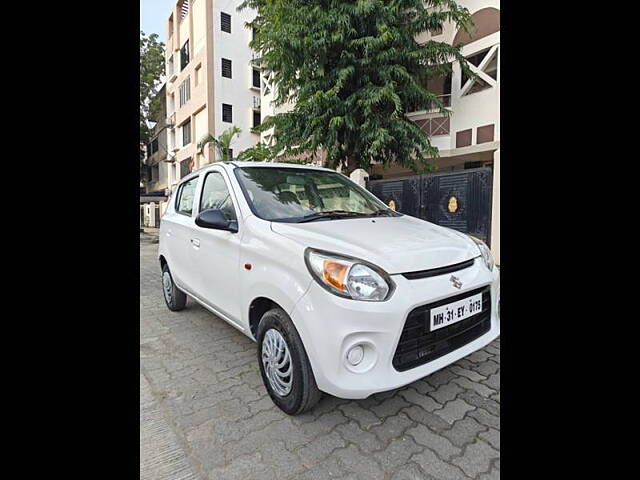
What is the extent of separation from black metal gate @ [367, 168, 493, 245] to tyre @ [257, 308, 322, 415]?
234 inches

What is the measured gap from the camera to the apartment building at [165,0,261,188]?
746 inches

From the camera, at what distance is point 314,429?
197 centimetres

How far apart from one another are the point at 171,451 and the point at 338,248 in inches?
55.5

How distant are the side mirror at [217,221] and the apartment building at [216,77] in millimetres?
16586

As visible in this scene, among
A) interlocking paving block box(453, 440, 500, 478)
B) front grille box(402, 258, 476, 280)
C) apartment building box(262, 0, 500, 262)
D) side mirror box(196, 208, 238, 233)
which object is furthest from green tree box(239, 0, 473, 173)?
interlocking paving block box(453, 440, 500, 478)

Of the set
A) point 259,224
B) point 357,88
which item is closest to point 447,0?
point 357,88

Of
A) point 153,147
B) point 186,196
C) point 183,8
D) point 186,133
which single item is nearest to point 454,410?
point 186,196

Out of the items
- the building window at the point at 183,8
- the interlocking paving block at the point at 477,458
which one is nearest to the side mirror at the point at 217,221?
the interlocking paving block at the point at 477,458

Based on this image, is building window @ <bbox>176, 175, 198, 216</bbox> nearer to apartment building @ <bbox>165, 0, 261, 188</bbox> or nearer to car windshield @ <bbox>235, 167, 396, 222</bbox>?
car windshield @ <bbox>235, 167, 396, 222</bbox>

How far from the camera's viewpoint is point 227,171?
2.84 m

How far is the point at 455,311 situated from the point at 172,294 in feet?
10.9

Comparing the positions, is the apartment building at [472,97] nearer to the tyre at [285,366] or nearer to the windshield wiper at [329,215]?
the windshield wiper at [329,215]
